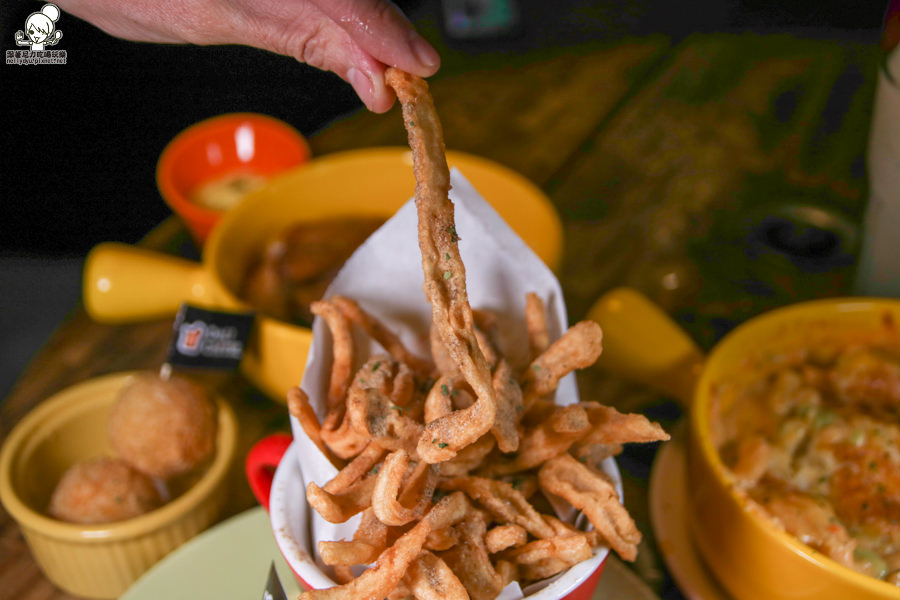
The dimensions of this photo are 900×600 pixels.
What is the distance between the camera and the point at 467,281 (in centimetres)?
67

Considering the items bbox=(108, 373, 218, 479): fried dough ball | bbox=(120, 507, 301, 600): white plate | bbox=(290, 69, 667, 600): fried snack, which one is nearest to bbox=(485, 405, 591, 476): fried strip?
bbox=(290, 69, 667, 600): fried snack

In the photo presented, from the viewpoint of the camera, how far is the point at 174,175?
1.25m

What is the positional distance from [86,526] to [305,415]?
31cm

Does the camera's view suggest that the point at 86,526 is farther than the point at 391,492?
Yes

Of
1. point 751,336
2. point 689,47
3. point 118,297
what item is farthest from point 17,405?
point 689,47

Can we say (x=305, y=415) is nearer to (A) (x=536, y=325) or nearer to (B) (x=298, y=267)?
(A) (x=536, y=325)

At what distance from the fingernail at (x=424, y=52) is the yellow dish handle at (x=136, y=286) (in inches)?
17.8

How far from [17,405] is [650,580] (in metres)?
0.77

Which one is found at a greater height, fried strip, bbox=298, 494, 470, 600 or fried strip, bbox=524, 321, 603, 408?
fried strip, bbox=524, 321, 603, 408

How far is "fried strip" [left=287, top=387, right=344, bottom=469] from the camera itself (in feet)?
1.80

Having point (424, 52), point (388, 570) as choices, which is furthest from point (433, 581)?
point (424, 52)

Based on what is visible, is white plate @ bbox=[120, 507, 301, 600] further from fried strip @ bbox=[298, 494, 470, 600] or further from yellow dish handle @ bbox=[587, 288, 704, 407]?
yellow dish handle @ bbox=[587, 288, 704, 407]

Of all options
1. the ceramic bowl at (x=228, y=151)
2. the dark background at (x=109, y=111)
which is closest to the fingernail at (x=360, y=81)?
the dark background at (x=109, y=111)

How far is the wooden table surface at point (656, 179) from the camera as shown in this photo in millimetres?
979
